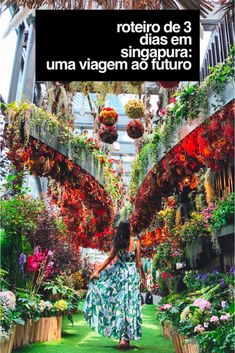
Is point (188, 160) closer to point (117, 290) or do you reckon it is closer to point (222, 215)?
point (222, 215)

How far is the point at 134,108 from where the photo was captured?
11.9 feet

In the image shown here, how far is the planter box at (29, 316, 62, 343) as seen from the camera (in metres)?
3.28

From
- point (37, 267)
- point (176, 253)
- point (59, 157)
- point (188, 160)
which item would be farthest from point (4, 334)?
point (176, 253)

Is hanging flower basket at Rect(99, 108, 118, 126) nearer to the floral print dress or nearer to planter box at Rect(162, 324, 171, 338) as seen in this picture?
the floral print dress

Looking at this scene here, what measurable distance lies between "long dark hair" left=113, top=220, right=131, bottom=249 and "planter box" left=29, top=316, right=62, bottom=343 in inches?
33.8

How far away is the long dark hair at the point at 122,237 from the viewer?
11.1ft

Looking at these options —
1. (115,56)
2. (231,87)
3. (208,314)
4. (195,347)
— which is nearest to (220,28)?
(231,87)

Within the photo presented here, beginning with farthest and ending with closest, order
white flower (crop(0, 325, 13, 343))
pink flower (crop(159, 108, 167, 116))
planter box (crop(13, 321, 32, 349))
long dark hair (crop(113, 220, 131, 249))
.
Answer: pink flower (crop(159, 108, 167, 116)) → long dark hair (crop(113, 220, 131, 249)) → planter box (crop(13, 321, 32, 349)) → white flower (crop(0, 325, 13, 343))

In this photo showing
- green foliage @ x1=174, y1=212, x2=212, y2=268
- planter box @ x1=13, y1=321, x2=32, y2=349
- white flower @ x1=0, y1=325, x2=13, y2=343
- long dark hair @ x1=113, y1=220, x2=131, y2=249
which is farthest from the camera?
green foliage @ x1=174, y1=212, x2=212, y2=268

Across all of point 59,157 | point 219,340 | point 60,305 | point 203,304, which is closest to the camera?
point 219,340

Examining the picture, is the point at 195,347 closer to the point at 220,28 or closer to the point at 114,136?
the point at 114,136

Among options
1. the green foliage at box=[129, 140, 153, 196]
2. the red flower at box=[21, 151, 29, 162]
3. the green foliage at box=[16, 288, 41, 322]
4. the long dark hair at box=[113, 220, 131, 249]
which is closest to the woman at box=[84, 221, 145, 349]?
the long dark hair at box=[113, 220, 131, 249]

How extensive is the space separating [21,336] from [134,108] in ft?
6.76

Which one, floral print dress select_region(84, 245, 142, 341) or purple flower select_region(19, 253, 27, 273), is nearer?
floral print dress select_region(84, 245, 142, 341)
